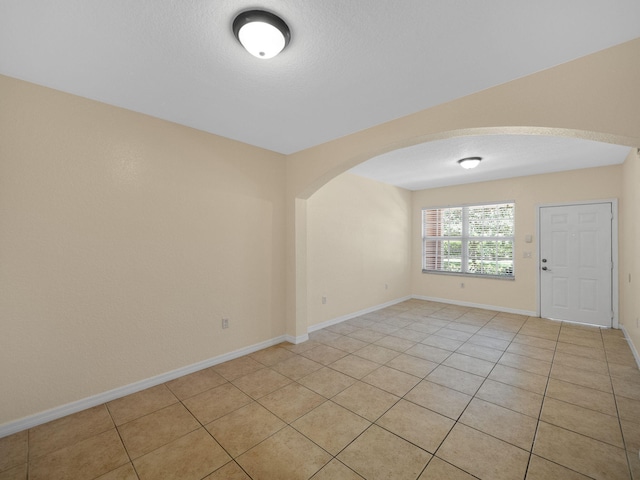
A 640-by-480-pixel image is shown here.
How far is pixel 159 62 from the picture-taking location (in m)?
1.84

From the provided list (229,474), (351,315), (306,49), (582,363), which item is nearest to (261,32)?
(306,49)

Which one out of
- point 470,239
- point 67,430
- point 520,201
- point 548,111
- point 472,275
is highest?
point 548,111

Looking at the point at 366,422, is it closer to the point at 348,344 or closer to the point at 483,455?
the point at 483,455

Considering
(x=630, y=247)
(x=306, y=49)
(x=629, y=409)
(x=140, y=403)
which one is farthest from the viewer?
(x=630, y=247)

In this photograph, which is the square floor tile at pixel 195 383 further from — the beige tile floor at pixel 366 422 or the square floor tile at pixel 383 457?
the square floor tile at pixel 383 457

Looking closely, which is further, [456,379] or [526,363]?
[526,363]

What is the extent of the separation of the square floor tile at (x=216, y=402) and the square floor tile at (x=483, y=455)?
63.4 inches

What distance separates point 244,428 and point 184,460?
424 mm

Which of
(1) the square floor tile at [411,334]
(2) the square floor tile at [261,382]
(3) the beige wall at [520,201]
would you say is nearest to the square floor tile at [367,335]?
(1) the square floor tile at [411,334]

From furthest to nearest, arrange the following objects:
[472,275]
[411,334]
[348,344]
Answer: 1. [472,275]
2. [411,334]
3. [348,344]

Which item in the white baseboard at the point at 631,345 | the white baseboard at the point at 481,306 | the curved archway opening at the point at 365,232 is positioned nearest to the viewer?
the white baseboard at the point at 631,345

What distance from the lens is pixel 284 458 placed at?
1739 mm

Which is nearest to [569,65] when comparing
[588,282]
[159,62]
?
[159,62]

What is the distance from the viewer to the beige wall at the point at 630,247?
3070 millimetres
